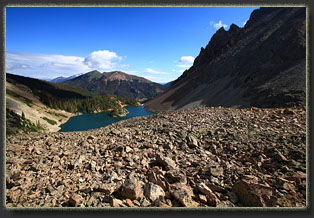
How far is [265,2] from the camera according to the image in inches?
145

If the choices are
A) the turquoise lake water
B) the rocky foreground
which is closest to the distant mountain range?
the rocky foreground

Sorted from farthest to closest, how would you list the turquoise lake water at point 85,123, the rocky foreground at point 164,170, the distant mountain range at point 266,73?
the turquoise lake water at point 85,123 < the distant mountain range at point 266,73 < the rocky foreground at point 164,170

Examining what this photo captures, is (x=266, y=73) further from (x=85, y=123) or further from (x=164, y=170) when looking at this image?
(x=85, y=123)

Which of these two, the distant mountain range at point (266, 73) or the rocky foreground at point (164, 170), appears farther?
the distant mountain range at point (266, 73)

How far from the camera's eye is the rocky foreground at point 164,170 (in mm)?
3629

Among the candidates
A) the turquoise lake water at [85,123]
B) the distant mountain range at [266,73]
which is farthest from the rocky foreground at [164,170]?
the turquoise lake water at [85,123]

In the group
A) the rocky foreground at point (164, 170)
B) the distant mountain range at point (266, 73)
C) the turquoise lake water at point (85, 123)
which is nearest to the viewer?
the rocky foreground at point (164, 170)

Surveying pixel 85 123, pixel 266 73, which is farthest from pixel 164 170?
pixel 85 123

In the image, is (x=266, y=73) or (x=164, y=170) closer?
(x=164, y=170)

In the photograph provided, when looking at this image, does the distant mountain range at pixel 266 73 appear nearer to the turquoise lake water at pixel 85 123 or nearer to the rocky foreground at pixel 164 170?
the rocky foreground at pixel 164 170

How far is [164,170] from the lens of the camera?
192 inches

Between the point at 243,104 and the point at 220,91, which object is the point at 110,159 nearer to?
the point at 243,104

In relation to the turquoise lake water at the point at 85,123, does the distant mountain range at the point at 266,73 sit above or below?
above

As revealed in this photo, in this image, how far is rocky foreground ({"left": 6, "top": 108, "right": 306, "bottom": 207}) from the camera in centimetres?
363
